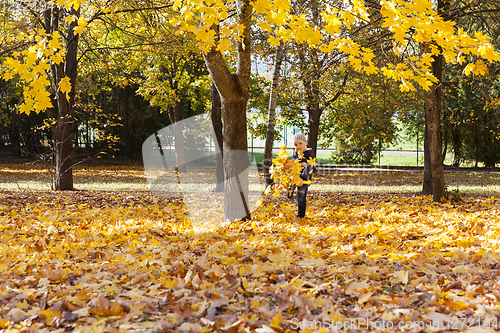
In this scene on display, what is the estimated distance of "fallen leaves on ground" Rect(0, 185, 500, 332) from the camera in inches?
94.7

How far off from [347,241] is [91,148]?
24963mm

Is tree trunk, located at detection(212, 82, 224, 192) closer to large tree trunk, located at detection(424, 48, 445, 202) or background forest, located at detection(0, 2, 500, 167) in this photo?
background forest, located at detection(0, 2, 500, 167)

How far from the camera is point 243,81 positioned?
5891 mm

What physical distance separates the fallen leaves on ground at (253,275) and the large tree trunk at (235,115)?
435 millimetres

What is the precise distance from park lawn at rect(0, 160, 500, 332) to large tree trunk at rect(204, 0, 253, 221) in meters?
0.44

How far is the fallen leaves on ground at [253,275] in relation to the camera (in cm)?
241

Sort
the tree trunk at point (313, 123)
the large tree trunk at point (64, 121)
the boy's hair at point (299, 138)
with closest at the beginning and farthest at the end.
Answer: the boy's hair at point (299, 138) → the large tree trunk at point (64, 121) → the tree trunk at point (313, 123)

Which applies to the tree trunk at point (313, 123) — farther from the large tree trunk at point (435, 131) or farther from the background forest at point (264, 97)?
the large tree trunk at point (435, 131)

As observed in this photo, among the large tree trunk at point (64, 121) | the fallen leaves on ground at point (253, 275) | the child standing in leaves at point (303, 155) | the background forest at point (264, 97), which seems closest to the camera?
the fallen leaves on ground at point (253, 275)

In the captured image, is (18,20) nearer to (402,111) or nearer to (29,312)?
(29,312)

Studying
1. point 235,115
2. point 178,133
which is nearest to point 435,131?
point 235,115

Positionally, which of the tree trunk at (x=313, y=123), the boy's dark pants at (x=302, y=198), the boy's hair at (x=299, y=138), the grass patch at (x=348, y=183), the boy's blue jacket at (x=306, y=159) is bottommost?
the grass patch at (x=348, y=183)

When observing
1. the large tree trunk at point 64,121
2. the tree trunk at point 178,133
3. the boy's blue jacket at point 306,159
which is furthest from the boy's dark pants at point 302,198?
the tree trunk at point 178,133

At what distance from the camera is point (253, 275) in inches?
129
